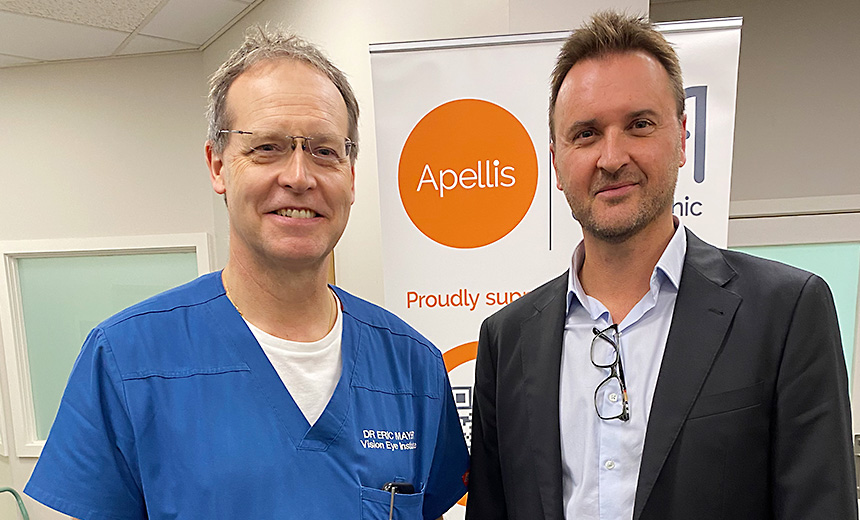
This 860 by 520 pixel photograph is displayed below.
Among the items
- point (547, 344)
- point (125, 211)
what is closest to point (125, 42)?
point (125, 211)

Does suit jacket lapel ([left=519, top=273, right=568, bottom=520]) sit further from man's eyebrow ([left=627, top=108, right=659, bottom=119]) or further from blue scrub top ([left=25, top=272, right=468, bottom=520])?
man's eyebrow ([left=627, top=108, right=659, bottom=119])

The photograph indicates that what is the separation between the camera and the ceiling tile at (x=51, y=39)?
271 centimetres

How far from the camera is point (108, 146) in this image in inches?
127

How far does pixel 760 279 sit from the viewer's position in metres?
0.98

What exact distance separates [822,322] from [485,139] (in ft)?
3.52

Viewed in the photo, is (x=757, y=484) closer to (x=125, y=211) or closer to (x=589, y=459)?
(x=589, y=459)

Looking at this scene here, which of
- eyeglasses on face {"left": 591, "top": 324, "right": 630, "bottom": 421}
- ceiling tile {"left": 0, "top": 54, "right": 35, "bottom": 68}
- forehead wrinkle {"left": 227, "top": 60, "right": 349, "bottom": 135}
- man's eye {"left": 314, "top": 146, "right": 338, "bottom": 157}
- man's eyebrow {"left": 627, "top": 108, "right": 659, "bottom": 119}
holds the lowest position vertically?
eyeglasses on face {"left": 591, "top": 324, "right": 630, "bottom": 421}

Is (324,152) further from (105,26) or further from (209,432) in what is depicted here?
(105,26)

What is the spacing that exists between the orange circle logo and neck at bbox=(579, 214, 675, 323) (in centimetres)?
71

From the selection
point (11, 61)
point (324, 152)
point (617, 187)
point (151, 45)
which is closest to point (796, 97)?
point (617, 187)

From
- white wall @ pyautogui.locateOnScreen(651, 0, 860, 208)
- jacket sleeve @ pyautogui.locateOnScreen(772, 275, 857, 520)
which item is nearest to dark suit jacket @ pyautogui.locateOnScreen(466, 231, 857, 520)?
jacket sleeve @ pyautogui.locateOnScreen(772, 275, 857, 520)

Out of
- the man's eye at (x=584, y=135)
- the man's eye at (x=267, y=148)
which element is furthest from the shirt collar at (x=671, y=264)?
the man's eye at (x=267, y=148)

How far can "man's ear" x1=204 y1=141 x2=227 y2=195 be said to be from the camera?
105 cm

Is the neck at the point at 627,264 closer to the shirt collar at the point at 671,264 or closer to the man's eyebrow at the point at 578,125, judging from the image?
the shirt collar at the point at 671,264
